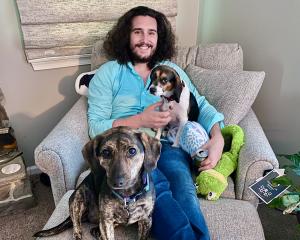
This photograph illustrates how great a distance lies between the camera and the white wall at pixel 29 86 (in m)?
1.93

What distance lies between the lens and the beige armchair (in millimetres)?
1252

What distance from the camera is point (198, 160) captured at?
5.08ft

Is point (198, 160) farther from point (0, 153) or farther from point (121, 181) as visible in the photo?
point (0, 153)

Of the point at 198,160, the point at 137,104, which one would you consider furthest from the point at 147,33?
the point at 198,160

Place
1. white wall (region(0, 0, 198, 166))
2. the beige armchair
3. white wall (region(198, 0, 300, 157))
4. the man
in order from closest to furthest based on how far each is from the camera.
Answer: the beige armchair → the man → white wall (region(198, 0, 300, 157)) → white wall (region(0, 0, 198, 166))

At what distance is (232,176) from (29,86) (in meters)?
1.36

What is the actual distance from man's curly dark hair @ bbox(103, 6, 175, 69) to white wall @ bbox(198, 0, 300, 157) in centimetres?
55

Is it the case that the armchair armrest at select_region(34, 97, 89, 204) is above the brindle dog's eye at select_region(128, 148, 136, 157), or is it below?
below

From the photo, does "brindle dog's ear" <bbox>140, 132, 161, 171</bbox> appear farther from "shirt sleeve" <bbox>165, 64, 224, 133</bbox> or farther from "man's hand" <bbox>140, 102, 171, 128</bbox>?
"shirt sleeve" <bbox>165, 64, 224, 133</bbox>

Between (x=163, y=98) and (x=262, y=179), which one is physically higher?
(x=163, y=98)

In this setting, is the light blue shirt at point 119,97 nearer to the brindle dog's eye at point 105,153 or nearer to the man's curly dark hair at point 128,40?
the man's curly dark hair at point 128,40

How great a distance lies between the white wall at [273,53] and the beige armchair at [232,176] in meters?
0.22

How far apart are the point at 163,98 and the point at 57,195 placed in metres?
0.65

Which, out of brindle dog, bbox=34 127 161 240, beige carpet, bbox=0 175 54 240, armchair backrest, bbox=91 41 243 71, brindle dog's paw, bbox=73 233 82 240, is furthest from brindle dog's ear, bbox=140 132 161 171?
beige carpet, bbox=0 175 54 240
